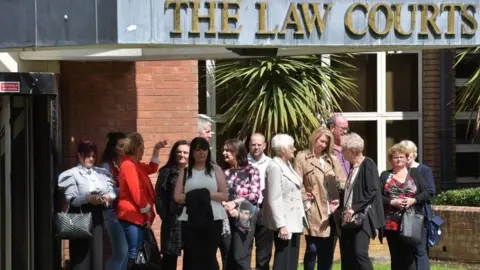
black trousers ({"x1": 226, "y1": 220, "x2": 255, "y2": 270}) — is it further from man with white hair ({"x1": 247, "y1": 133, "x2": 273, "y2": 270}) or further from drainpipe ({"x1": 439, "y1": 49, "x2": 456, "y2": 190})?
drainpipe ({"x1": 439, "y1": 49, "x2": 456, "y2": 190})

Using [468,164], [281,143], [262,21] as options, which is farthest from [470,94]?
[262,21]

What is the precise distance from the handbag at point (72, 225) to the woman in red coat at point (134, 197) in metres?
0.41

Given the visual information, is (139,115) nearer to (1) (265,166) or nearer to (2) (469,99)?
(1) (265,166)

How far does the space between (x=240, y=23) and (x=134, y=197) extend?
3058 millimetres

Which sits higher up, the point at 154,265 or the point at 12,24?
the point at 12,24

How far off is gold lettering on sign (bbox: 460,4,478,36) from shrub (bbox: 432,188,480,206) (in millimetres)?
6137

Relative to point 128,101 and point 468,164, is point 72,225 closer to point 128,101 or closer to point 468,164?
point 128,101

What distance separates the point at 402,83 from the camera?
17172 mm

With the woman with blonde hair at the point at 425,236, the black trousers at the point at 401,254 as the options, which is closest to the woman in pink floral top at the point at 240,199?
the black trousers at the point at 401,254

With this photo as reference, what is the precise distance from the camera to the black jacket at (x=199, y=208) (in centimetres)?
1169

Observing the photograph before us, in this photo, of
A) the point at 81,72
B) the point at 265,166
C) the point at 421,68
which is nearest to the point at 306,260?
the point at 265,166

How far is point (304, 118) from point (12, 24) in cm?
650

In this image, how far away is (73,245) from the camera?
39.4ft

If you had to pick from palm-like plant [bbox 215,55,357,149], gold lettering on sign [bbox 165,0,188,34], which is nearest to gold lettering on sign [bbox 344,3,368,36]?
gold lettering on sign [bbox 165,0,188,34]
